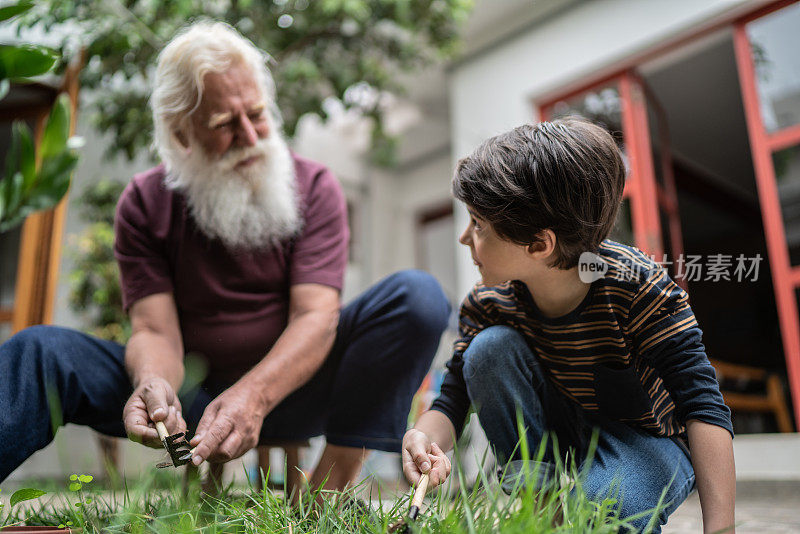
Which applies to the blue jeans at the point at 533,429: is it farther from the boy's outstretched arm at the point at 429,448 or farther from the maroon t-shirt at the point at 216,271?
the maroon t-shirt at the point at 216,271

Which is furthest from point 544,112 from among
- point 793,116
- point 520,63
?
point 793,116

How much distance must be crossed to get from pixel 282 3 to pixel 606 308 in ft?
8.96

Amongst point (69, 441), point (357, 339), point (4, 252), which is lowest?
point (69, 441)

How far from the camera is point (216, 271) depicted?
1545 millimetres

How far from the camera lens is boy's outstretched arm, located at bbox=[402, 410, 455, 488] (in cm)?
94

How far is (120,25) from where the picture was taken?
9.60 ft

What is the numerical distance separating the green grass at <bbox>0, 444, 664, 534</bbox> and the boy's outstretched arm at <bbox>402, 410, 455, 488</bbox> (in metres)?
0.03

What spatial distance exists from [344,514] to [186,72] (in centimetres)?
113

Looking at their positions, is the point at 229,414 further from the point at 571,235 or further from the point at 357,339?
the point at 571,235

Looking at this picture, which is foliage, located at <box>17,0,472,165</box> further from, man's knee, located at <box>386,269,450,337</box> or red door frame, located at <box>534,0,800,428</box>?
man's knee, located at <box>386,269,450,337</box>

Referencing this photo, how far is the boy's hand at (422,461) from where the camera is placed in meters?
0.93

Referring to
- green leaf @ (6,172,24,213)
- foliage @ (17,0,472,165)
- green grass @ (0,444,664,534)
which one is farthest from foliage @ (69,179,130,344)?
green grass @ (0,444,664,534)

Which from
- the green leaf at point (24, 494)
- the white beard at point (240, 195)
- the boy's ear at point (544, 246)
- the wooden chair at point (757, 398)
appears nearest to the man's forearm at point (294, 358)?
the white beard at point (240, 195)

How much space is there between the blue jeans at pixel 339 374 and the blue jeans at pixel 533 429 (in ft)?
0.77
